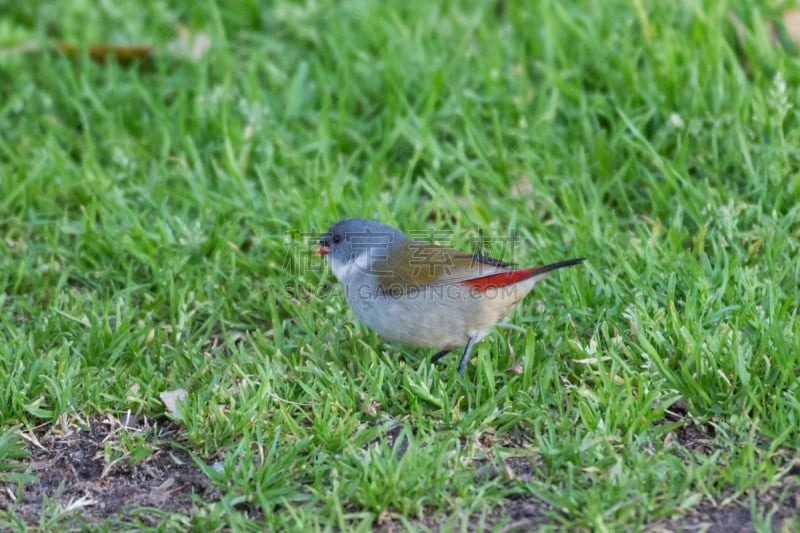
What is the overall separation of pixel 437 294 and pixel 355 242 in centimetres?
60

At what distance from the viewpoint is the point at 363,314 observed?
172 inches

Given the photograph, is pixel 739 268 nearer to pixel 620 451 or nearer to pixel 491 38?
pixel 620 451

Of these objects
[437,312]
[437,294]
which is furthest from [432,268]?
[437,312]

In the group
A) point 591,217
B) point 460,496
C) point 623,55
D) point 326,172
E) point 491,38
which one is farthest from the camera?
point 491,38

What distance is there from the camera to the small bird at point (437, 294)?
168 inches

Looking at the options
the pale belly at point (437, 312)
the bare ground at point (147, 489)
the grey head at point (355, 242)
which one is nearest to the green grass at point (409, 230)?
the bare ground at point (147, 489)

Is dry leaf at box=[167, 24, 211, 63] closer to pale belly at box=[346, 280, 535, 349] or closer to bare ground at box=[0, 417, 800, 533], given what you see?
pale belly at box=[346, 280, 535, 349]

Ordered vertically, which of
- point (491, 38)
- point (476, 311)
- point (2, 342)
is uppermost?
point (491, 38)

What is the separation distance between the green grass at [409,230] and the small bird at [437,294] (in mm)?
156

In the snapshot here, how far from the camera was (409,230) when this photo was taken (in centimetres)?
530

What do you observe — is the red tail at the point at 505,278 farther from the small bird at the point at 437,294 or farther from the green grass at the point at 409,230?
the green grass at the point at 409,230

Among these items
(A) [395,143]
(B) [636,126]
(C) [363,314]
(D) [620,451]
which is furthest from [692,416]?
(A) [395,143]

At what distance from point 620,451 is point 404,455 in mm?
838

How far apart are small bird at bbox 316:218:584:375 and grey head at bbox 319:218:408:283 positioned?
61 millimetres
